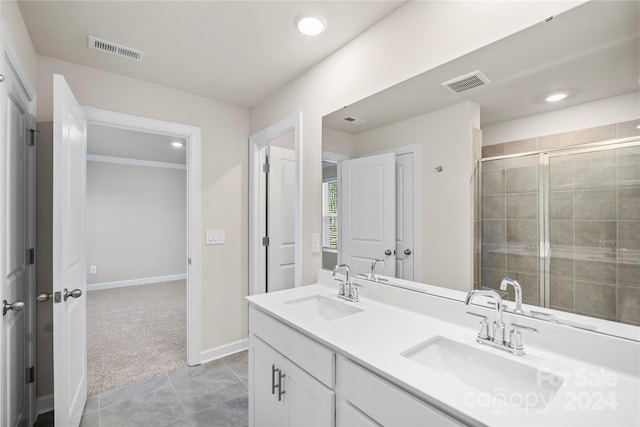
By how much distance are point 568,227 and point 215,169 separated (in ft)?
8.28

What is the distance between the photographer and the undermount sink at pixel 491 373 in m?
0.87

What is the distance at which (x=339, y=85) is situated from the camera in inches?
76.2

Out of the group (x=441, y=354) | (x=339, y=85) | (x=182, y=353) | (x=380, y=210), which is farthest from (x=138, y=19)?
(x=182, y=353)

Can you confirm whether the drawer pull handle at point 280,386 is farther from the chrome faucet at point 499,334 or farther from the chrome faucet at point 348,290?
the chrome faucet at point 499,334

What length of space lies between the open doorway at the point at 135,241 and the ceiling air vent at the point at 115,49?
1.78 m

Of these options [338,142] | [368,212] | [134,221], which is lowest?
[134,221]

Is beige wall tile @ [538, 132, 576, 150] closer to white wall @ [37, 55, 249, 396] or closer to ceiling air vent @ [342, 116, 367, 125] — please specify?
ceiling air vent @ [342, 116, 367, 125]

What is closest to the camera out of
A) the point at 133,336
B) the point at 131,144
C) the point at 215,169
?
the point at 215,169

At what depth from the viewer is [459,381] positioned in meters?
0.97

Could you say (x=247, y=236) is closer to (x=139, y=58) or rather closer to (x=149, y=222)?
(x=139, y=58)

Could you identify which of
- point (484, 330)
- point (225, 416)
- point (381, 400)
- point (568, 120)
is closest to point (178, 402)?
point (225, 416)

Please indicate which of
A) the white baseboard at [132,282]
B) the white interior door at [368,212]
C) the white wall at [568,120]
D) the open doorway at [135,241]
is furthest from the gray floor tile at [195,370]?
the white baseboard at [132,282]

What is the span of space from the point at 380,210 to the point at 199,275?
1.76 meters

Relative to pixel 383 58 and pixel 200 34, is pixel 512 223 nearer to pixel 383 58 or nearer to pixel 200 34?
pixel 383 58
